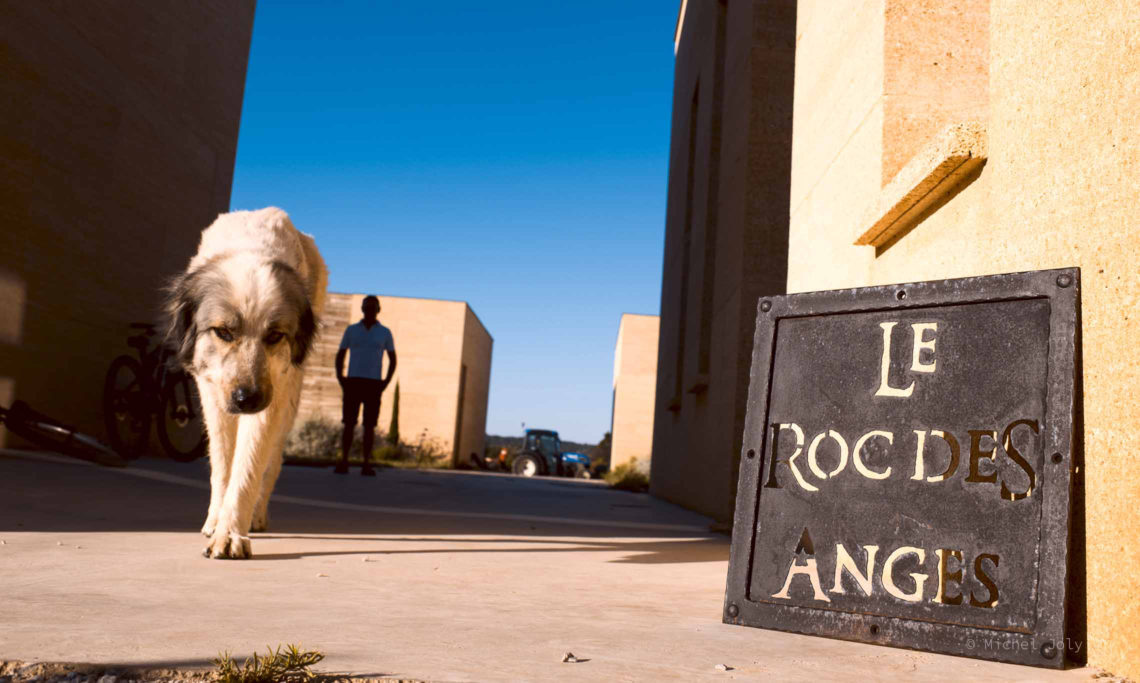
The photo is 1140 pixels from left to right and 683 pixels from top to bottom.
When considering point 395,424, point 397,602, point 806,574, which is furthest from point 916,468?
point 395,424

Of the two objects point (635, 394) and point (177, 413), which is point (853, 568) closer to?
point (177, 413)

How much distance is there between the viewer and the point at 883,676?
1640 millimetres

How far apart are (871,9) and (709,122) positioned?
4699 millimetres

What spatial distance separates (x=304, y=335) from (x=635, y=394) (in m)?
22.5

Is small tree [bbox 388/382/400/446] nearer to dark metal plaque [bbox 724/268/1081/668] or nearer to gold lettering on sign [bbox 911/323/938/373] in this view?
dark metal plaque [bbox 724/268/1081/668]

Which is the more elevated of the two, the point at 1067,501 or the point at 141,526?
the point at 1067,501

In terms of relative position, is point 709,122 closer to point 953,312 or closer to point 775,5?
point 775,5

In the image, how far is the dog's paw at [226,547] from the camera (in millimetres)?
2916

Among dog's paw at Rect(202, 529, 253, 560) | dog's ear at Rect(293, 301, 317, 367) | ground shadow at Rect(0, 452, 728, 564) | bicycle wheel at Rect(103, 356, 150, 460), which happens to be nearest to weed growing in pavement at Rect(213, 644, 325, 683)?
dog's paw at Rect(202, 529, 253, 560)

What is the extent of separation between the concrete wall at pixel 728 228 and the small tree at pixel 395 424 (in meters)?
14.6

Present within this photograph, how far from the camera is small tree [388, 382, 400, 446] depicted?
22875 mm

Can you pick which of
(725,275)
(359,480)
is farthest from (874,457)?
(359,480)

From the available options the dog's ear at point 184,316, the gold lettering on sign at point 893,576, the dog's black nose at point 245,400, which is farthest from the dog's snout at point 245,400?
the gold lettering on sign at point 893,576

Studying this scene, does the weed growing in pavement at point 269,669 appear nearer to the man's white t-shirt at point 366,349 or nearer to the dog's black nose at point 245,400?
the dog's black nose at point 245,400
